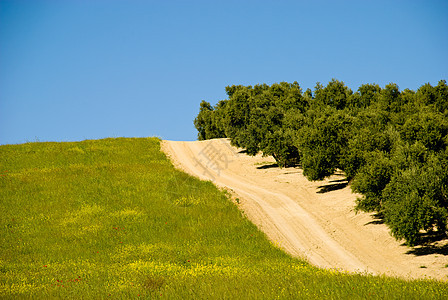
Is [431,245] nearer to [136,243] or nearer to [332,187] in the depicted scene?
[332,187]

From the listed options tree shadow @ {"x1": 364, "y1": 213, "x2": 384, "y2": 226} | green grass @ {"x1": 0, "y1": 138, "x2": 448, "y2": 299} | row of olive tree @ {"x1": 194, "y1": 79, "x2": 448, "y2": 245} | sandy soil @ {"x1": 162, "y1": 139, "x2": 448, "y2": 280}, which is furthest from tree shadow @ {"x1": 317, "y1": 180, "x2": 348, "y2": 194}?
green grass @ {"x1": 0, "y1": 138, "x2": 448, "y2": 299}

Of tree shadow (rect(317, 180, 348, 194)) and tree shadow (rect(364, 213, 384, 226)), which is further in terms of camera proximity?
tree shadow (rect(317, 180, 348, 194))

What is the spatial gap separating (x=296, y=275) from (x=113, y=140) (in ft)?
199

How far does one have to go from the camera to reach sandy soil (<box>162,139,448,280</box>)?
1172 inches

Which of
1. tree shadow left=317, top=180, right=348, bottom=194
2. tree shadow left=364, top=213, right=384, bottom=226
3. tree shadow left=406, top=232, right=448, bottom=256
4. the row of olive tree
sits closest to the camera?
the row of olive tree

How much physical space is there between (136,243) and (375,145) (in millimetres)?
25835

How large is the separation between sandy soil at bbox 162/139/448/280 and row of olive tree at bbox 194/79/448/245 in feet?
6.71

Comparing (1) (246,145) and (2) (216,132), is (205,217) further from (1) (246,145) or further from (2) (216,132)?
(2) (216,132)

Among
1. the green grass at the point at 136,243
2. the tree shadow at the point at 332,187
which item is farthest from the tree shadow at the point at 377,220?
the green grass at the point at 136,243

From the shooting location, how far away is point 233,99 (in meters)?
73.4

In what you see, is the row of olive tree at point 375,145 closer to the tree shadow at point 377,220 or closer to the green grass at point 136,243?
the tree shadow at point 377,220

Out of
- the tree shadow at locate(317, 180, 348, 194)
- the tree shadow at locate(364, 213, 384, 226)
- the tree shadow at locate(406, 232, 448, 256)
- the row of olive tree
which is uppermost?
the row of olive tree

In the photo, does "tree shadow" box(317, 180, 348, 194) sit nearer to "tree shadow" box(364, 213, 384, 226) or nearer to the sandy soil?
the sandy soil

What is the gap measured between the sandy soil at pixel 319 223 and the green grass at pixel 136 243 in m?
2.91
